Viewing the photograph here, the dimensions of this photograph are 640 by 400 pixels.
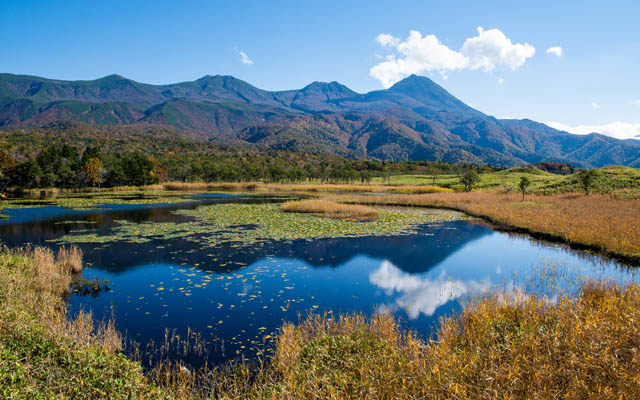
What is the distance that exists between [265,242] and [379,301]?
14.3 m

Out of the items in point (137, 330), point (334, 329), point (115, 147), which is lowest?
point (137, 330)

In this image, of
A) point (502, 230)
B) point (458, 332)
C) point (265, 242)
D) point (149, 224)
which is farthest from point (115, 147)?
point (458, 332)

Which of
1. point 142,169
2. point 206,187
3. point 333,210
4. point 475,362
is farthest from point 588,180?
point 142,169

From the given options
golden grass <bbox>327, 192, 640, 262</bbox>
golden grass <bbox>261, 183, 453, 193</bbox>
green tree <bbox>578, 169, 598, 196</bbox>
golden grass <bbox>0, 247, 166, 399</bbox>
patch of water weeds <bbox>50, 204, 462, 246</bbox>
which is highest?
green tree <bbox>578, 169, 598, 196</bbox>

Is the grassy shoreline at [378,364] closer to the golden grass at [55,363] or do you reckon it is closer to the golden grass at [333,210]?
the golden grass at [55,363]

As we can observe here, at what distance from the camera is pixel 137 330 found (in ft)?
39.7

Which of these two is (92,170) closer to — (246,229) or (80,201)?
(80,201)

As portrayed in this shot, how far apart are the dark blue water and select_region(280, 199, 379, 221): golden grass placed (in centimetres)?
1304

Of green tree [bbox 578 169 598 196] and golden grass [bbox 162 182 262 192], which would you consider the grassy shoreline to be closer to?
green tree [bbox 578 169 598 196]

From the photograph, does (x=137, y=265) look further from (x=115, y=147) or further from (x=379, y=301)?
(x=115, y=147)

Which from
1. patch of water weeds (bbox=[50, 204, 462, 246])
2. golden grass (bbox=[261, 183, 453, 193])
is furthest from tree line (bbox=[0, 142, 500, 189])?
patch of water weeds (bbox=[50, 204, 462, 246])

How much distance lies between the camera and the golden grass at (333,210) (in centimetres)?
4378

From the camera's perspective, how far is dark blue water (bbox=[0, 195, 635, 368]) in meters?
13.0

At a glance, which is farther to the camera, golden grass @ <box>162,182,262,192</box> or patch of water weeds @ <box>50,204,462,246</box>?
golden grass @ <box>162,182,262,192</box>
